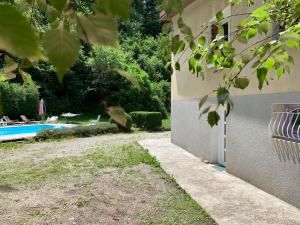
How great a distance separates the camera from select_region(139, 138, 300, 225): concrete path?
565cm

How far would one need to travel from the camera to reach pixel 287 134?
21.6 feet

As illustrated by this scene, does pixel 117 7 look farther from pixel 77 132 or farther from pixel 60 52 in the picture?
pixel 77 132

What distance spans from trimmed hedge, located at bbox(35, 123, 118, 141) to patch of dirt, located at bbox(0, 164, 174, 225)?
8515mm

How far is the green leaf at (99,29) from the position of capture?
17.1 inches

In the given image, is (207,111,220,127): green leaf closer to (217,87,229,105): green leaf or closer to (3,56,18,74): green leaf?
(217,87,229,105): green leaf

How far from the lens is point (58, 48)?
0.40 metres

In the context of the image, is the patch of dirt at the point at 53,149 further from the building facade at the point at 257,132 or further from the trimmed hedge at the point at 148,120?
the trimmed hedge at the point at 148,120

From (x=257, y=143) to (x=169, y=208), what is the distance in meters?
2.50

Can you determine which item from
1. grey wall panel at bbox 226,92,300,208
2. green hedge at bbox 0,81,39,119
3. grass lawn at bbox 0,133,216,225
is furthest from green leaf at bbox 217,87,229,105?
green hedge at bbox 0,81,39,119

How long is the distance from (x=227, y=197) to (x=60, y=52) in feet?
22.2

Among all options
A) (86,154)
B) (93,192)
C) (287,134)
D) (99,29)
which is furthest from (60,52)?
(86,154)

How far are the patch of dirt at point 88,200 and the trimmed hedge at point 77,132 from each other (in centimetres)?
851

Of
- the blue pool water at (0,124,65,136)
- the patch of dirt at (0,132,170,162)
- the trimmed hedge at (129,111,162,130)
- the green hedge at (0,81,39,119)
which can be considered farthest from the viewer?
the green hedge at (0,81,39,119)

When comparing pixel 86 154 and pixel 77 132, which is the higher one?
pixel 77 132
